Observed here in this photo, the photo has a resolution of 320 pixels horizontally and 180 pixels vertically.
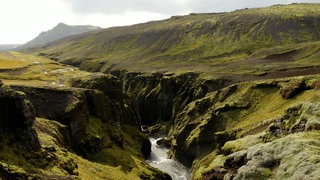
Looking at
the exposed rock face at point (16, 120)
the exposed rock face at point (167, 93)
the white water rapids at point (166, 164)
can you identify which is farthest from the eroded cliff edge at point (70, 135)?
the exposed rock face at point (167, 93)

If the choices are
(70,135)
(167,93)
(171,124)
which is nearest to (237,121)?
(70,135)

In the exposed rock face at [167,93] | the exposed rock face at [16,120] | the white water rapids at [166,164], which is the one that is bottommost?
the white water rapids at [166,164]

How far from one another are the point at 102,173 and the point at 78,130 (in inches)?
799

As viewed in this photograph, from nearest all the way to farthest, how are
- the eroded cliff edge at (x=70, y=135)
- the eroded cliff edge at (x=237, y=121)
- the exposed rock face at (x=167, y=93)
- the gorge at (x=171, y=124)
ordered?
the eroded cliff edge at (x=70, y=135) → the gorge at (x=171, y=124) → the eroded cliff edge at (x=237, y=121) → the exposed rock face at (x=167, y=93)

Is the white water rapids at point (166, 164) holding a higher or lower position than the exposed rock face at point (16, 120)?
lower

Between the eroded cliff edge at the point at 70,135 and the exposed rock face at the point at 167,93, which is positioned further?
the exposed rock face at the point at 167,93

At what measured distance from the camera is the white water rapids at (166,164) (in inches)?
3814

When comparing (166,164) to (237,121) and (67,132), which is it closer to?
(237,121)

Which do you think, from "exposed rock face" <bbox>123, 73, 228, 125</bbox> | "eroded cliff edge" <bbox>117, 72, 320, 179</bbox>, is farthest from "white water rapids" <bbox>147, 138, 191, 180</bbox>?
"exposed rock face" <bbox>123, 73, 228, 125</bbox>

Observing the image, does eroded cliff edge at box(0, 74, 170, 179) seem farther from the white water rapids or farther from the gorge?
the white water rapids

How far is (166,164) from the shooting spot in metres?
107

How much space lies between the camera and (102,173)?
62.8m

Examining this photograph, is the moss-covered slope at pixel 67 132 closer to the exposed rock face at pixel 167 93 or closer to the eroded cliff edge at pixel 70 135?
the eroded cliff edge at pixel 70 135

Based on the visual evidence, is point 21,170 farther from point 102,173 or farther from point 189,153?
point 189,153
